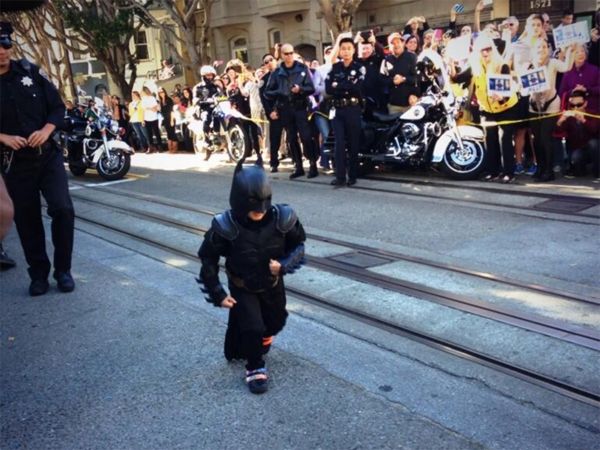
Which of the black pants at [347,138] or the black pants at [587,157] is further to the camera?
the black pants at [347,138]

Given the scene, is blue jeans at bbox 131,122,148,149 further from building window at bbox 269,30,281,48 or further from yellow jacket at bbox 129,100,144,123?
building window at bbox 269,30,281,48

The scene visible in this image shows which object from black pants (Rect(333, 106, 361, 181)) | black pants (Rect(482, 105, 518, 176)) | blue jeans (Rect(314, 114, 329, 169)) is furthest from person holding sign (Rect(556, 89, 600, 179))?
blue jeans (Rect(314, 114, 329, 169))

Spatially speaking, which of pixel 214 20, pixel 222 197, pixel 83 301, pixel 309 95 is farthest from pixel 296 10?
pixel 83 301

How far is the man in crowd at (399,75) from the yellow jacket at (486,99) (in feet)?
3.50

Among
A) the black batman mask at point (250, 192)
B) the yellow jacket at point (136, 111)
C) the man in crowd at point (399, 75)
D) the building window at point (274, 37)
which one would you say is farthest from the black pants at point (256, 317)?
the building window at point (274, 37)

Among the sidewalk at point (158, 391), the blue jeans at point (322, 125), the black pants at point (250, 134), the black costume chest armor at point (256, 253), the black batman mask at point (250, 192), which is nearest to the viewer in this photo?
the sidewalk at point (158, 391)

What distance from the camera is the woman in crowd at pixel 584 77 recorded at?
8.47 m

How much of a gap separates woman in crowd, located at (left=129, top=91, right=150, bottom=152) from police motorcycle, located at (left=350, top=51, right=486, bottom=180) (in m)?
9.39

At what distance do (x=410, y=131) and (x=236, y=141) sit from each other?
4.99 metres

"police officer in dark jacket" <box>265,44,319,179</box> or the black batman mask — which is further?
"police officer in dark jacket" <box>265,44,319,179</box>

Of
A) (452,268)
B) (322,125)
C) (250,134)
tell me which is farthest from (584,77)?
(250,134)

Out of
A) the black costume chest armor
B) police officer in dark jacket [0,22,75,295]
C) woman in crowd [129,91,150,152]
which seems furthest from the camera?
woman in crowd [129,91,150,152]

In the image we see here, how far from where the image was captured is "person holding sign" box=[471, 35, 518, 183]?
8.95 meters

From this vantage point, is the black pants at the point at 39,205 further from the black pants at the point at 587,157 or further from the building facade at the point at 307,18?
the building facade at the point at 307,18
